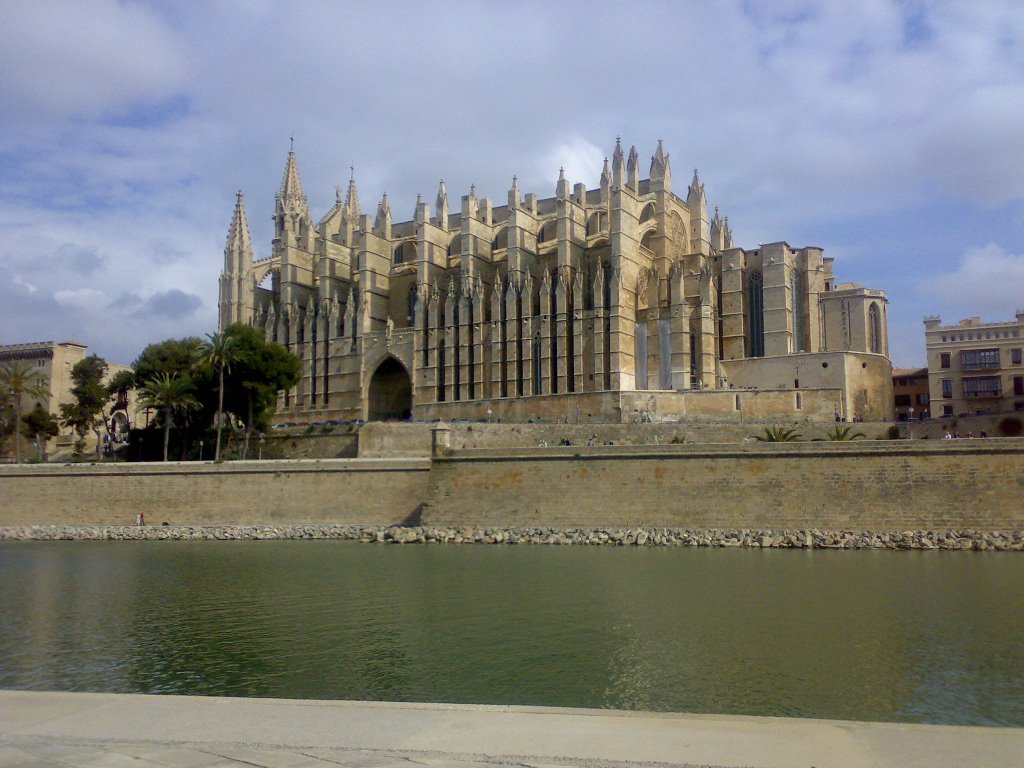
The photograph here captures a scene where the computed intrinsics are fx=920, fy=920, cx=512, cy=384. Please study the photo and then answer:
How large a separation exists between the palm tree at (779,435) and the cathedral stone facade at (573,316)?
4.92m

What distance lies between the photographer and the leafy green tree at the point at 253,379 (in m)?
40.6

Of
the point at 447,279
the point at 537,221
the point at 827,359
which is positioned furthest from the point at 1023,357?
the point at 447,279

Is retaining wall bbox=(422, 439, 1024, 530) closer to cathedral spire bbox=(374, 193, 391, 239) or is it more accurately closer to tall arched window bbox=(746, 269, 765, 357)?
tall arched window bbox=(746, 269, 765, 357)

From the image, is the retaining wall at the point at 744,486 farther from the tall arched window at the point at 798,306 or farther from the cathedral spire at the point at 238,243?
the cathedral spire at the point at 238,243

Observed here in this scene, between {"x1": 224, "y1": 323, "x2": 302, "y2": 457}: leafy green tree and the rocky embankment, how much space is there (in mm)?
9039

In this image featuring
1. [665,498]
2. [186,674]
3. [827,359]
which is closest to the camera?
[186,674]

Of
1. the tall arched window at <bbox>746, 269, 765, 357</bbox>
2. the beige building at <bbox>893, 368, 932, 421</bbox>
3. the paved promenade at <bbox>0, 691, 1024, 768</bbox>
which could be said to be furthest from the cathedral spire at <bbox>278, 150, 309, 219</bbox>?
the paved promenade at <bbox>0, 691, 1024, 768</bbox>

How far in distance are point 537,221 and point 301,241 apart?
54.0 feet

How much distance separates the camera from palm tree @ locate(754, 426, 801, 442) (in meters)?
29.9

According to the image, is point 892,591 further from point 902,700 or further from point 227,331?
point 227,331

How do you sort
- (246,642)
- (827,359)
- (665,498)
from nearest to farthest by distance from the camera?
(246,642), (665,498), (827,359)

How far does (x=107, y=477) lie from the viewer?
34375 mm

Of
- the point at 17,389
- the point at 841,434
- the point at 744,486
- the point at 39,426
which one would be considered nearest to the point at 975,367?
the point at 841,434

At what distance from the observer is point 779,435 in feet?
98.6
